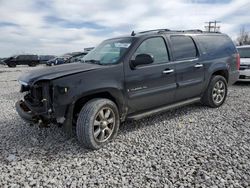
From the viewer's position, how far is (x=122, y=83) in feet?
13.6

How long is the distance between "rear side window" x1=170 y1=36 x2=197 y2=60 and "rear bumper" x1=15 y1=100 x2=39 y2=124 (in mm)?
2829

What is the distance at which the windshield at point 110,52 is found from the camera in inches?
173

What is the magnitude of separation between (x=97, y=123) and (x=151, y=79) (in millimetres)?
1298

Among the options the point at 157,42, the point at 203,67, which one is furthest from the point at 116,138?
the point at 203,67

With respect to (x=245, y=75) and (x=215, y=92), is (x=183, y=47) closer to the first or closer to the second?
(x=215, y=92)

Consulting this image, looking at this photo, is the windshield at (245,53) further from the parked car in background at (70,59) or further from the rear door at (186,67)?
the parked car in background at (70,59)

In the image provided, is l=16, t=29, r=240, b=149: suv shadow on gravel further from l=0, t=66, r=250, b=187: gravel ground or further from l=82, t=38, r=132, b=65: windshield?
l=0, t=66, r=250, b=187: gravel ground

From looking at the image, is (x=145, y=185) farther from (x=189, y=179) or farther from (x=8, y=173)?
(x=8, y=173)

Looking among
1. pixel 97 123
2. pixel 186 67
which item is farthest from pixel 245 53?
pixel 97 123

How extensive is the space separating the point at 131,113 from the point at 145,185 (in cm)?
172

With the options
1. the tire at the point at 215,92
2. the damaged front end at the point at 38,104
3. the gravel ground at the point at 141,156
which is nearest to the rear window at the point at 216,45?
the tire at the point at 215,92

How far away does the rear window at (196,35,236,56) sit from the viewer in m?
5.72

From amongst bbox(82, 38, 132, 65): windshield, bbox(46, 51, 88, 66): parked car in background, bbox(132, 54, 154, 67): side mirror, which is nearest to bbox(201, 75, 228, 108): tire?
bbox(132, 54, 154, 67): side mirror

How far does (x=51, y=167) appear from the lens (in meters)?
3.35
